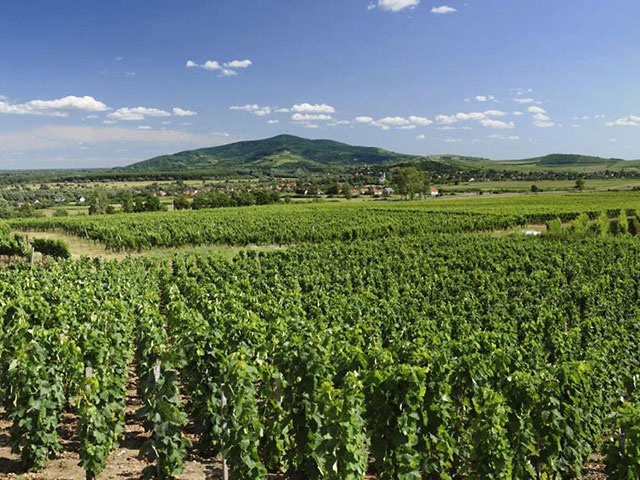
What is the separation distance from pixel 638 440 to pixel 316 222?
→ 4655 cm

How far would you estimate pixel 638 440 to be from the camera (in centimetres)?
583

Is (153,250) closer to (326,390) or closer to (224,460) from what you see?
(224,460)

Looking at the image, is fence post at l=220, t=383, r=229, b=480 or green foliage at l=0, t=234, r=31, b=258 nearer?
fence post at l=220, t=383, r=229, b=480

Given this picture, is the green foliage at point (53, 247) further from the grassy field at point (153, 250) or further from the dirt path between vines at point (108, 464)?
the dirt path between vines at point (108, 464)

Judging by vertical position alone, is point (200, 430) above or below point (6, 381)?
below

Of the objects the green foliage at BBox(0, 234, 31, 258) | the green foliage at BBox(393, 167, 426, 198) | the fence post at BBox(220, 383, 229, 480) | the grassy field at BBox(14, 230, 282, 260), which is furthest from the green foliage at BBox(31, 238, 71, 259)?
the green foliage at BBox(393, 167, 426, 198)

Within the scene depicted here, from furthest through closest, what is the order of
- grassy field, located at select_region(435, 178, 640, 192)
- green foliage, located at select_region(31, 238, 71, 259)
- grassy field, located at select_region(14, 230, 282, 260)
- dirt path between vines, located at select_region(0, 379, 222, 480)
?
grassy field, located at select_region(435, 178, 640, 192), grassy field, located at select_region(14, 230, 282, 260), green foliage, located at select_region(31, 238, 71, 259), dirt path between vines, located at select_region(0, 379, 222, 480)

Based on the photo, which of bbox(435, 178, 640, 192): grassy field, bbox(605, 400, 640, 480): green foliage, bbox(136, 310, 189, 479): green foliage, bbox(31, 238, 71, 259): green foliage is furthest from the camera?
bbox(435, 178, 640, 192): grassy field

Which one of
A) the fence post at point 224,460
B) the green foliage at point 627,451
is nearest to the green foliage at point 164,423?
the fence post at point 224,460

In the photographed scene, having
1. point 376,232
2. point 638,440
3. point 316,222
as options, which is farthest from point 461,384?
point 316,222

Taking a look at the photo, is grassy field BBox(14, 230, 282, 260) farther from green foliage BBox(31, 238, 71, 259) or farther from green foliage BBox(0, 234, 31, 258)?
green foliage BBox(0, 234, 31, 258)

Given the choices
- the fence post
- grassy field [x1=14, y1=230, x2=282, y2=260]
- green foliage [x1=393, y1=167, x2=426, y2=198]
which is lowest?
grassy field [x1=14, y1=230, x2=282, y2=260]

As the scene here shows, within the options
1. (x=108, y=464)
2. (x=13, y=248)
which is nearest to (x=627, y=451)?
(x=108, y=464)

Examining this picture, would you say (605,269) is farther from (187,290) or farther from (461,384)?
(187,290)
